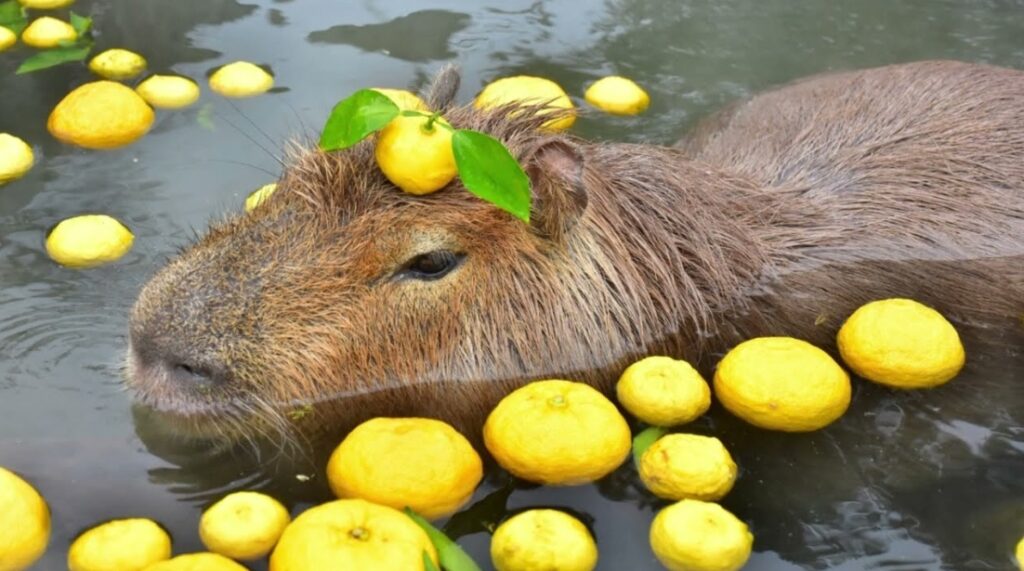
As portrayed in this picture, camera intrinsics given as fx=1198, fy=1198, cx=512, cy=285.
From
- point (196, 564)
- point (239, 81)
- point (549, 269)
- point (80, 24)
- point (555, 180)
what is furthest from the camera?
point (80, 24)

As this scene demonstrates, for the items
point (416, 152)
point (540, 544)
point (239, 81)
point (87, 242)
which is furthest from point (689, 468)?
point (239, 81)

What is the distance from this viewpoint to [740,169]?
189 inches

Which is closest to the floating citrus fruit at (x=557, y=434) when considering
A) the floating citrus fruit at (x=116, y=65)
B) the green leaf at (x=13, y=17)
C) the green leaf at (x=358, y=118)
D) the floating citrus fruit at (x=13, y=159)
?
the green leaf at (x=358, y=118)

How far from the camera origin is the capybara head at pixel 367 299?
145 inches

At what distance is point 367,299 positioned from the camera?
3773 millimetres

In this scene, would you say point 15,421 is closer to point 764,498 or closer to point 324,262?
point 324,262

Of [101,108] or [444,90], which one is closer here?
[444,90]

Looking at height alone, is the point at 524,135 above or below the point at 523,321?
above

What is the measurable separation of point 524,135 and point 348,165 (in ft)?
1.94

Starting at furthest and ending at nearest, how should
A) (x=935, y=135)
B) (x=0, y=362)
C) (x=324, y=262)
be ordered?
(x=935, y=135) → (x=0, y=362) → (x=324, y=262)

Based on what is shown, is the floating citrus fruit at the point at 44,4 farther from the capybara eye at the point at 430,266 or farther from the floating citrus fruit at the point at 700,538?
the floating citrus fruit at the point at 700,538

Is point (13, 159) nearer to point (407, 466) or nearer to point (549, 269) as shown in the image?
point (549, 269)

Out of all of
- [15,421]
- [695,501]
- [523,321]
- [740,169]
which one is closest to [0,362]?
[15,421]

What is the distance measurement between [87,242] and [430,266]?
1715 millimetres
